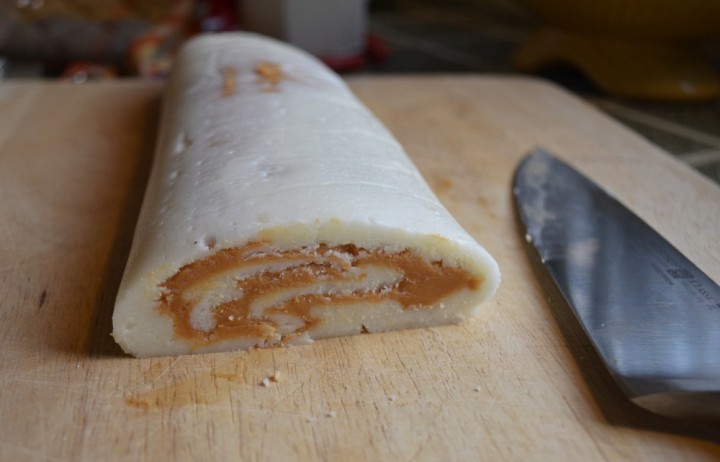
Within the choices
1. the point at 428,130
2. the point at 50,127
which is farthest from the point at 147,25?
the point at 428,130

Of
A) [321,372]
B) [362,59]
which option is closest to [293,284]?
[321,372]

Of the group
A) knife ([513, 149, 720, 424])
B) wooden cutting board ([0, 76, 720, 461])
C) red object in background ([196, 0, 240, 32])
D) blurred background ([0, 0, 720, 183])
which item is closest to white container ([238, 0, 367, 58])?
blurred background ([0, 0, 720, 183])

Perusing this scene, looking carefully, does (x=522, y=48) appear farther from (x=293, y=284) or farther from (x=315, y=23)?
(x=293, y=284)

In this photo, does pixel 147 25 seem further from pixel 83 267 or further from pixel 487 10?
pixel 487 10

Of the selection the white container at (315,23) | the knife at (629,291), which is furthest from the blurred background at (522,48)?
the knife at (629,291)

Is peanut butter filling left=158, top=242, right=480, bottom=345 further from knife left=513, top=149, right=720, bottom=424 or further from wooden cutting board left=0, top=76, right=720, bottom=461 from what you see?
knife left=513, top=149, right=720, bottom=424

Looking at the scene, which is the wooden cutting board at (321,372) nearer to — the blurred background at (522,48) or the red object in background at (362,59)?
the blurred background at (522,48)
